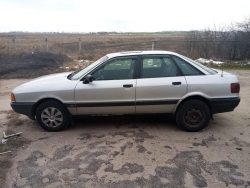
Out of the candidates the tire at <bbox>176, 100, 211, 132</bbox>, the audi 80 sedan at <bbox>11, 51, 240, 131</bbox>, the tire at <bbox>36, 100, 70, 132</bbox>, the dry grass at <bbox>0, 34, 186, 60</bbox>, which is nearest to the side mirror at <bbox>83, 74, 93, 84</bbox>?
the audi 80 sedan at <bbox>11, 51, 240, 131</bbox>

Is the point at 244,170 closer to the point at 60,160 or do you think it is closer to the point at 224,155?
the point at 224,155

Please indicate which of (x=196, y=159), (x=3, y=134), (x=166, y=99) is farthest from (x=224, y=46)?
(x=3, y=134)

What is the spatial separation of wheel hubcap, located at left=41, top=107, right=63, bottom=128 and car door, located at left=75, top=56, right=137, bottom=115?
0.41m

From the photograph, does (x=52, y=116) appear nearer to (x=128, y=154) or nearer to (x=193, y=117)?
(x=128, y=154)

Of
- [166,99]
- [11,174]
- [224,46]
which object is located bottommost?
[11,174]

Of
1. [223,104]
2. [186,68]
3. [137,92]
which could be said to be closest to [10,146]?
[137,92]

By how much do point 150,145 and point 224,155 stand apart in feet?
3.91

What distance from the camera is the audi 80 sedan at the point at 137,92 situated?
446 cm

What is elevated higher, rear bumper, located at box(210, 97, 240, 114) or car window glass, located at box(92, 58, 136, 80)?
car window glass, located at box(92, 58, 136, 80)

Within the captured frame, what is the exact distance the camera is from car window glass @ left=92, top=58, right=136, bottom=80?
4562 millimetres

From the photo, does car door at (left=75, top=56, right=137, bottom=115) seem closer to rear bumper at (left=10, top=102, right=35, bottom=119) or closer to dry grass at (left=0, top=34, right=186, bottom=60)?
rear bumper at (left=10, top=102, right=35, bottom=119)

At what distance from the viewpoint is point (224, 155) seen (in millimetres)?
3705

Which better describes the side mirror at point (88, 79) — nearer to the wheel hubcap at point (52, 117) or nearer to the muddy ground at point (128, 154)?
the wheel hubcap at point (52, 117)

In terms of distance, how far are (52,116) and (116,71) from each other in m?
1.55
